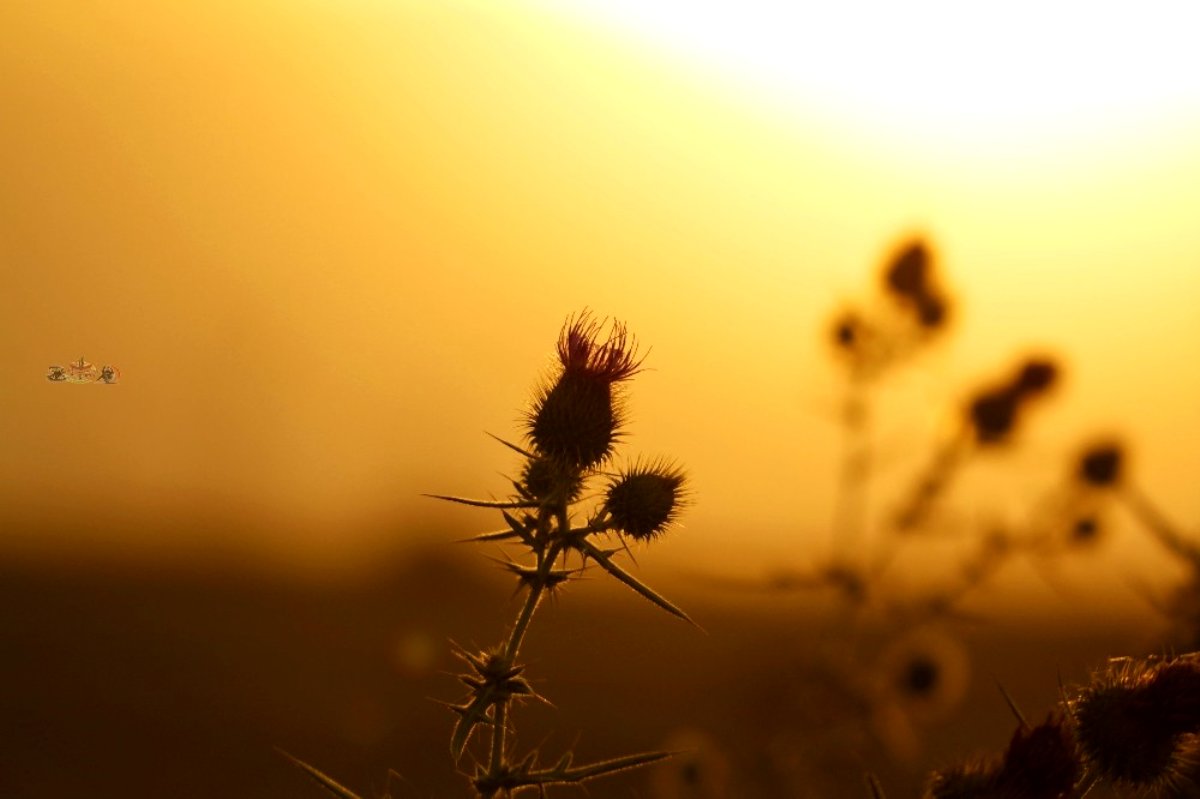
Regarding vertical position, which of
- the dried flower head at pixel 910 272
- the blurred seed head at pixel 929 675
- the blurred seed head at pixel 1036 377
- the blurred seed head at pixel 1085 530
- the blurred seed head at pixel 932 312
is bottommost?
the blurred seed head at pixel 929 675

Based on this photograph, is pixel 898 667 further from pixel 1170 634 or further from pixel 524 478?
pixel 524 478

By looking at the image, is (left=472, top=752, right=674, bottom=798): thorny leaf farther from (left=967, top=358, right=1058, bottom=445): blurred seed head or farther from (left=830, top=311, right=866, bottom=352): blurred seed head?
(left=967, top=358, right=1058, bottom=445): blurred seed head

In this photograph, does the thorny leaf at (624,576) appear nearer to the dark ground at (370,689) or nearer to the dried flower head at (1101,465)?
the dark ground at (370,689)

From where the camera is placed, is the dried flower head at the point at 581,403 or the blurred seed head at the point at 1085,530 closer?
the dried flower head at the point at 581,403

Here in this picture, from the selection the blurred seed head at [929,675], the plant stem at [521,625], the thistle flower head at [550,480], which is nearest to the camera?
the plant stem at [521,625]

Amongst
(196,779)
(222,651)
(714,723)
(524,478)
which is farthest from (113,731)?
(524,478)

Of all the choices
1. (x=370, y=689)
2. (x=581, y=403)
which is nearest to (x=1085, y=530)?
(x=581, y=403)

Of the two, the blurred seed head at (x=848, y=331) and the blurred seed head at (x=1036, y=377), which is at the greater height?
the blurred seed head at (x=848, y=331)

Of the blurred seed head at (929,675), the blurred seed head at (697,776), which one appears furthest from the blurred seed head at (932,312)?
the blurred seed head at (697,776)
